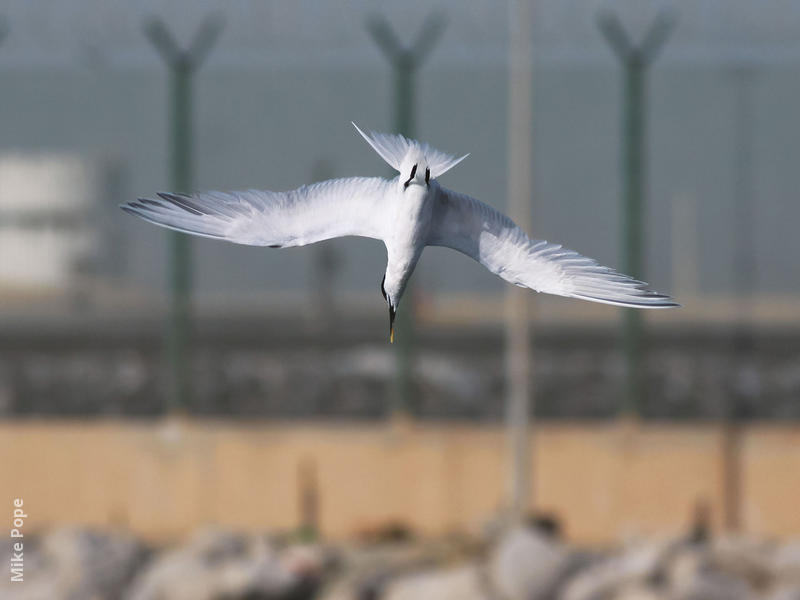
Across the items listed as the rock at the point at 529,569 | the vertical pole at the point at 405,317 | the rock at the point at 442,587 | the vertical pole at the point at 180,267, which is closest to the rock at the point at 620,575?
the rock at the point at 529,569

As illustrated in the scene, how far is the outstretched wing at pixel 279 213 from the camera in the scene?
2396mm

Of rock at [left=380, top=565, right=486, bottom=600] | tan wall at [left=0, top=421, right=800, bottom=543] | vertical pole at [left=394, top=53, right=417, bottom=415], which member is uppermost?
vertical pole at [left=394, top=53, right=417, bottom=415]

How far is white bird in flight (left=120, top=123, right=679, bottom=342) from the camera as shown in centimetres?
223

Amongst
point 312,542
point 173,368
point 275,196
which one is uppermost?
point 275,196

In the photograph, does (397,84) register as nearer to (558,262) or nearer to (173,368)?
(173,368)

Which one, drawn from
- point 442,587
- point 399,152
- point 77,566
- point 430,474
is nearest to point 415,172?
point 399,152

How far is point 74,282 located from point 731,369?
294 inches

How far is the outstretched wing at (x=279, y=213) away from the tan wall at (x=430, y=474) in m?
9.61

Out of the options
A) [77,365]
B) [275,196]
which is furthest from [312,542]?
[275,196]

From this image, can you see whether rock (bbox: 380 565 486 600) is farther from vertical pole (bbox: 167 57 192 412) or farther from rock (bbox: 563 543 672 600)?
vertical pole (bbox: 167 57 192 412)

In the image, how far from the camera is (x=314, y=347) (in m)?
15.1

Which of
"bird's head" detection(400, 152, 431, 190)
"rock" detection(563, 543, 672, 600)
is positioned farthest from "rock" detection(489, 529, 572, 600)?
"bird's head" detection(400, 152, 431, 190)

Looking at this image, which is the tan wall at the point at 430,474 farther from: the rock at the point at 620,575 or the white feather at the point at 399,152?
the white feather at the point at 399,152

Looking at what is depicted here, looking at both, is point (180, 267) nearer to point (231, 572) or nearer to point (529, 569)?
point (231, 572)
